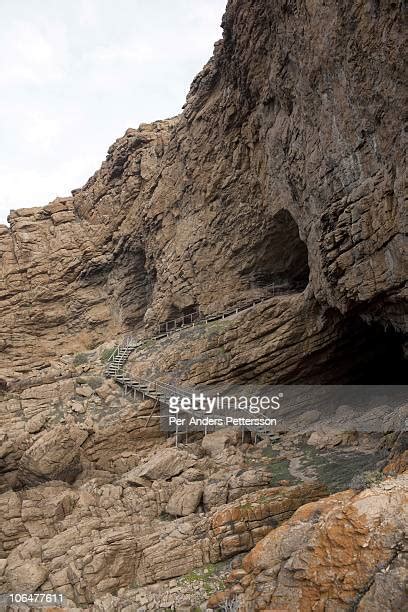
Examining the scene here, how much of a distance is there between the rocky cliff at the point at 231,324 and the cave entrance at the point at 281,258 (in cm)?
13

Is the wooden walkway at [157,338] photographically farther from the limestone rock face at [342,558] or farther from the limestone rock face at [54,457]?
the limestone rock face at [342,558]

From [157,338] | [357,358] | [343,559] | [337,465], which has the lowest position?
[337,465]

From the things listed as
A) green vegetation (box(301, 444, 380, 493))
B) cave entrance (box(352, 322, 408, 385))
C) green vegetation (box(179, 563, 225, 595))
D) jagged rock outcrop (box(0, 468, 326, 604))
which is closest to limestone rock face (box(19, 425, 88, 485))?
jagged rock outcrop (box(0, 468, 326, 604))

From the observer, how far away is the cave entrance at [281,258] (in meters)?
25.9

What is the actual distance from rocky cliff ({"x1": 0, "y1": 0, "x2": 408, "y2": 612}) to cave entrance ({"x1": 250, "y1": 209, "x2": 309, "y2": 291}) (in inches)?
5.3

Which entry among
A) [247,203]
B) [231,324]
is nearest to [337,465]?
[231,324]

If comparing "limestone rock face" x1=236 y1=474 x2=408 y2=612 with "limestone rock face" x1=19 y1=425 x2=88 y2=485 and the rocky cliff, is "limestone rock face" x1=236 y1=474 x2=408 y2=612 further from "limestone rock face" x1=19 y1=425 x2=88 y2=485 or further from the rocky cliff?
"limestone rock face" x1=19 y1=425 x2=88 y2=485

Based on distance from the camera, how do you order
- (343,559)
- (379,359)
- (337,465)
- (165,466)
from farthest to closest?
(379,359), (165,466), (337,465), (343,559)

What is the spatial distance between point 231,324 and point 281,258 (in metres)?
6.74

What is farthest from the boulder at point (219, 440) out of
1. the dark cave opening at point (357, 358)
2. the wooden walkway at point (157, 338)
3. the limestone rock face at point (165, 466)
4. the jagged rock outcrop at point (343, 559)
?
the jagged rock outcrop at point (343, 559)

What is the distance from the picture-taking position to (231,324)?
2345 centimetres

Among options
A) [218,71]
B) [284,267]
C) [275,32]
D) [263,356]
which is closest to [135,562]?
[263,356]

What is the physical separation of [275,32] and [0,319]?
29.8m

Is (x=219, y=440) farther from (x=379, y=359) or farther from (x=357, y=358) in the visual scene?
(x=379, y=359)
